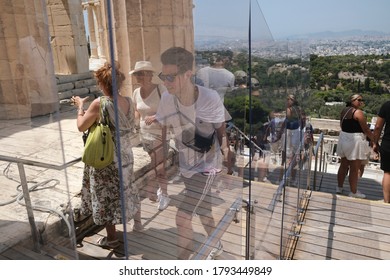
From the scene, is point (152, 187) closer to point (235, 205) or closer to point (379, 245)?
point (235, 205)

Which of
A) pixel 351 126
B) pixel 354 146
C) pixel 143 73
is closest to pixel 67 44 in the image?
Result: pixel 351 126

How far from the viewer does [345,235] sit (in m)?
3.31

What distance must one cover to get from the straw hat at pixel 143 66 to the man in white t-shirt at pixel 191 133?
50 millimetres

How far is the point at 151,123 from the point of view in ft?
4.16

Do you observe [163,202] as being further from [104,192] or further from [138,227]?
[104,192]

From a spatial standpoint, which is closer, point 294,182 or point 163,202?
point 163,202

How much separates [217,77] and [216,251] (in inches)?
33.8

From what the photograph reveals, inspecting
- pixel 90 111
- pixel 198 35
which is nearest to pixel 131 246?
pixel 198 35

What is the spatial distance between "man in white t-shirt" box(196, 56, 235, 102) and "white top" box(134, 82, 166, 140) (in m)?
0.24

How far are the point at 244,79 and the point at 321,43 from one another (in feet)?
9.14

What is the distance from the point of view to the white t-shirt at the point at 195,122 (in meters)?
1.29

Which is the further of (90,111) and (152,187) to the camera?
(90,111)

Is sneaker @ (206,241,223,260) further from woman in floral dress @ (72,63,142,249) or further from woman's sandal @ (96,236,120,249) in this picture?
woman's sandal @ (96,236,120,249)

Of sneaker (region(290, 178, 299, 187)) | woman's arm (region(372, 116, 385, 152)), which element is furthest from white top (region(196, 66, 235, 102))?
woman's arm (region(372, 116, 385, 152))
